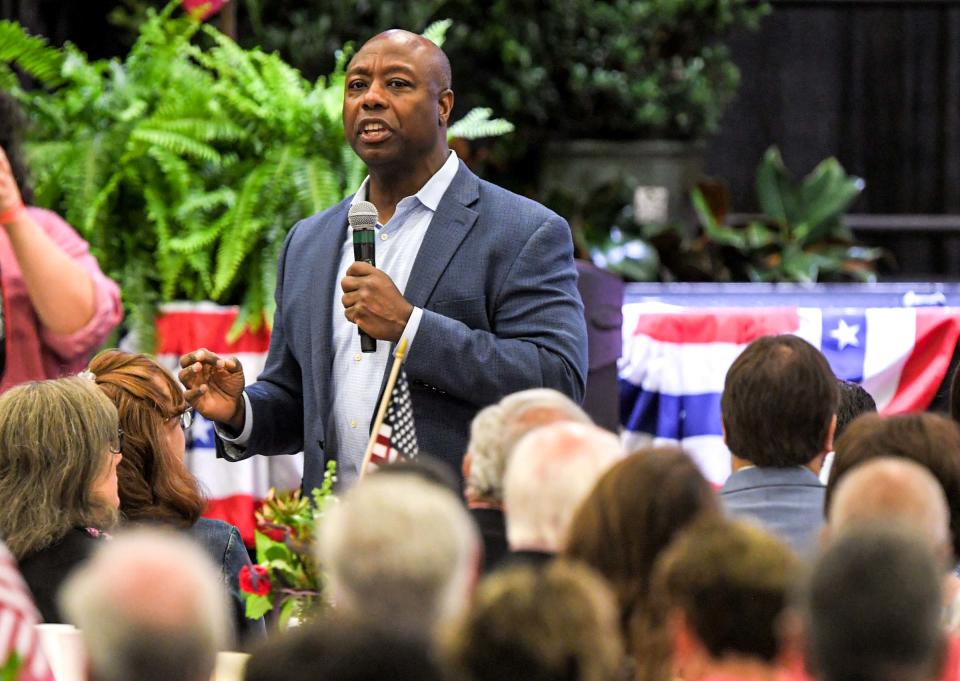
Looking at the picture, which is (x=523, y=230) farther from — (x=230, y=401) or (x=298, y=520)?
(x=298, y=520)

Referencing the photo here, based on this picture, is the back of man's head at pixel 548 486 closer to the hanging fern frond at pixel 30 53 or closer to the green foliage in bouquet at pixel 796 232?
the hanging fern frond at pixel 30 53

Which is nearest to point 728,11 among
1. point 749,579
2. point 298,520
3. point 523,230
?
point 523,230

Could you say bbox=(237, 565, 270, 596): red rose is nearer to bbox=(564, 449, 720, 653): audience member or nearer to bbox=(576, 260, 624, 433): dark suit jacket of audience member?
bbox=(564, 449, 720, 653): audience member

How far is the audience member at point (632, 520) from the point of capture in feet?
6.64

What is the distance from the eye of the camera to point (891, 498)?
6.70ft

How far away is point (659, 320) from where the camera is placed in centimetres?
516

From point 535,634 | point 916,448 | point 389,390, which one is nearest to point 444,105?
point 389,390

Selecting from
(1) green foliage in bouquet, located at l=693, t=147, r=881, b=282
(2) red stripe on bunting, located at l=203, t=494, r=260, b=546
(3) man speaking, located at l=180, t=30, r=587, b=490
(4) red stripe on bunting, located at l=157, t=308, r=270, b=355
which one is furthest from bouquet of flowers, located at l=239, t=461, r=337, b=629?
(1) green foliage in bouquet, located at l=693, t=147, r=881, b=282

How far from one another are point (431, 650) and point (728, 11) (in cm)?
853

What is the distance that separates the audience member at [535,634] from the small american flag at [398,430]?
1511 millimetres

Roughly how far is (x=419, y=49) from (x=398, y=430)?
0.84 m

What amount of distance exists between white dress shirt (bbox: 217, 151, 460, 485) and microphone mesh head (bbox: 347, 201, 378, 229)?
218 millimetres

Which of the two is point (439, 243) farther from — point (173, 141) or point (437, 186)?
point (173, 141)

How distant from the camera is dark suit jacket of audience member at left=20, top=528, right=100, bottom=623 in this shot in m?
2.85
